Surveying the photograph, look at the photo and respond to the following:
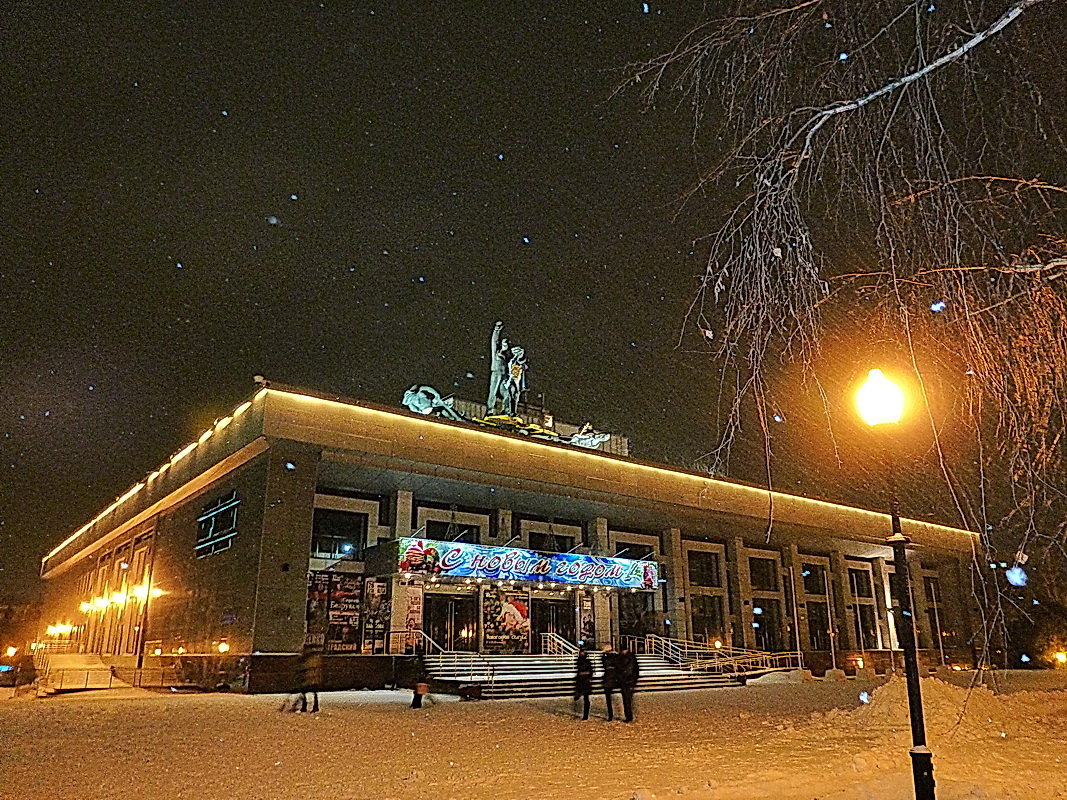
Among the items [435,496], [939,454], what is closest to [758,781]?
[939,454]

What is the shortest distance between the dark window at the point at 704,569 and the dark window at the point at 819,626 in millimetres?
6794

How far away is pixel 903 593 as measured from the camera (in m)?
6.27

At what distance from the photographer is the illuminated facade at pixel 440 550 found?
1005 inches

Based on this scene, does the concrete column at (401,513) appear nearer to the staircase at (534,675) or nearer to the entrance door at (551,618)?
the staircase at (534,675)

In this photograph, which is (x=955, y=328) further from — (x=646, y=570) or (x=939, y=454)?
(x=646, y=570)

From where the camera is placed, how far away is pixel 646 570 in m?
34.0

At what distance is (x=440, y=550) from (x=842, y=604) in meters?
26.4

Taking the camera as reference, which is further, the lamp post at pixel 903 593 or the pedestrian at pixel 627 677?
the pedestrian at pixel 627 677

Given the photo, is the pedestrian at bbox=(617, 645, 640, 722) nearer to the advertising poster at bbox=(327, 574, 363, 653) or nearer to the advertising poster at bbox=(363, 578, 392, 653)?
the advertising poster at bbox=(327, 574, 363, 653)

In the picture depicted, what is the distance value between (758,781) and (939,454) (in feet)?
14.8

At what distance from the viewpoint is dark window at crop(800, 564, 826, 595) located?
43.2 metres

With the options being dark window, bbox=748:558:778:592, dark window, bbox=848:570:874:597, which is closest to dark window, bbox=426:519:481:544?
dark window, bbox=748:558:778:592

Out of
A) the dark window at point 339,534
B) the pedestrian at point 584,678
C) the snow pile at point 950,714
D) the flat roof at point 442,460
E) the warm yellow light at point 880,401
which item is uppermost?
the flat roof at point 442,460

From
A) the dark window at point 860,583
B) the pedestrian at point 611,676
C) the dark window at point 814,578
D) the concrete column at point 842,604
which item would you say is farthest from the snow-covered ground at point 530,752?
the dark window at point 860,583
